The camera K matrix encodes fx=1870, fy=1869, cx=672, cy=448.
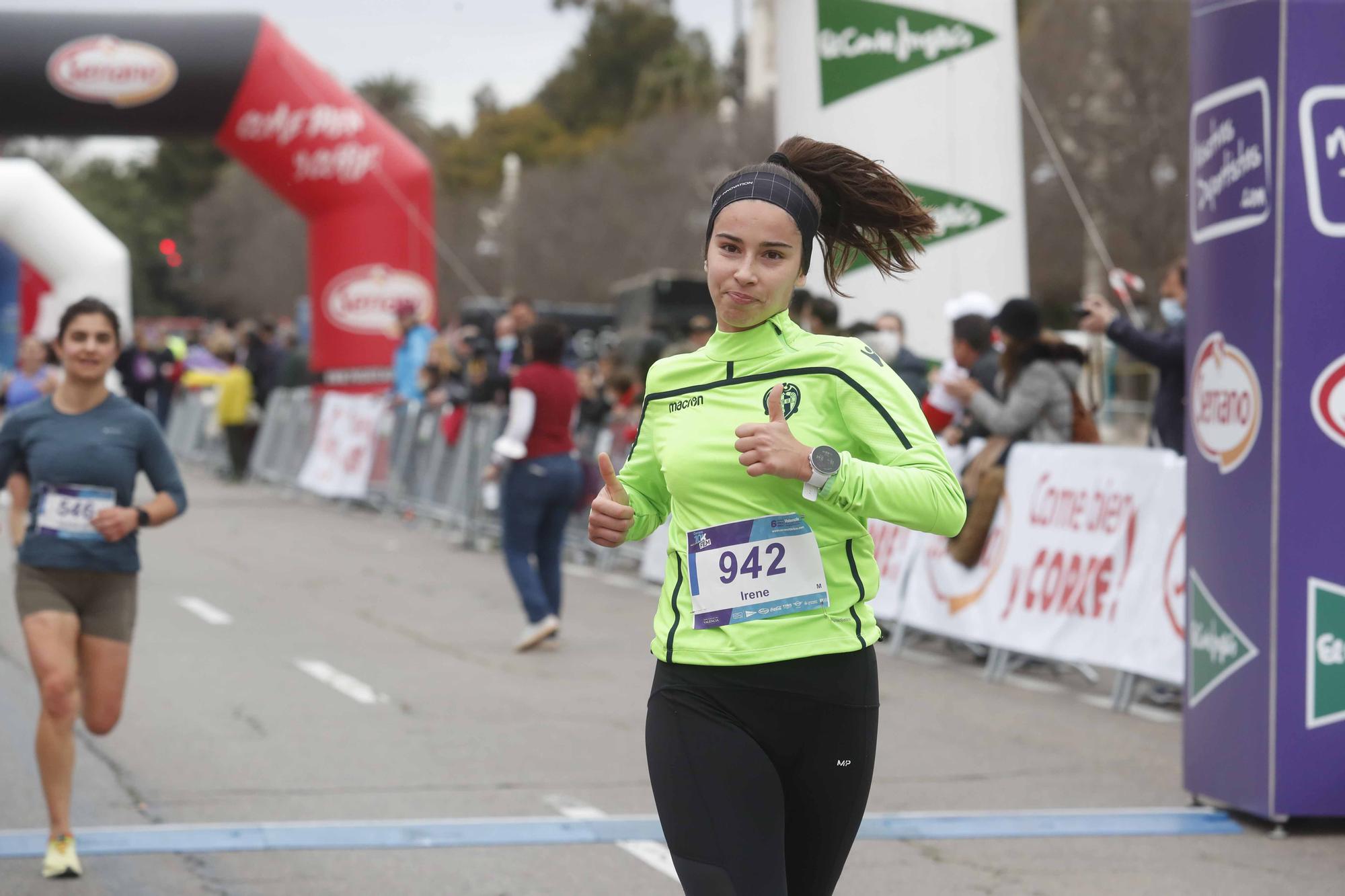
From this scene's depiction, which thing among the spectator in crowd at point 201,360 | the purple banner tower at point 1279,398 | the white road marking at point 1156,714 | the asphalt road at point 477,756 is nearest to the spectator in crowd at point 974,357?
the asphalt road at point 477,756

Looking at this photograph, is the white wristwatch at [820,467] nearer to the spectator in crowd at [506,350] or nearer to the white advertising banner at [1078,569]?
the white advertising banner at [1078,569]

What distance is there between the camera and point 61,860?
237 inches

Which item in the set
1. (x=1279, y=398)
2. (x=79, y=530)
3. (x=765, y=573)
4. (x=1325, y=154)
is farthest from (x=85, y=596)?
(x=1325, y=154)

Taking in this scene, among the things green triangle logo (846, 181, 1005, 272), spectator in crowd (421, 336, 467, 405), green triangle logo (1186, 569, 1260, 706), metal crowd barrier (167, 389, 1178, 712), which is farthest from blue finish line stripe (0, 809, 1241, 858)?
spectator in crowd (421, 336, 467, 405)

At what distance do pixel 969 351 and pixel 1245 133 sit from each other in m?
4.63

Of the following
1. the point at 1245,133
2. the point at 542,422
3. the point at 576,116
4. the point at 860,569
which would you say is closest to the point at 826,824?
the point at 860,569

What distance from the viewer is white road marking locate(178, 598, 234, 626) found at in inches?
493

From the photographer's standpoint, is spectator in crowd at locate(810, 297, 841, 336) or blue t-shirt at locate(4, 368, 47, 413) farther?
blue t-shirt at locate(4, 368, 47, 413)

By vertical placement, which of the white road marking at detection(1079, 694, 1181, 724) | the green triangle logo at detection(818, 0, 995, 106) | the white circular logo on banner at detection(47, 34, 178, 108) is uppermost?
the white circular logo on banner at detection(47, 34, 178, 108)

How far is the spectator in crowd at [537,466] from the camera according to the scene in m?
11.3

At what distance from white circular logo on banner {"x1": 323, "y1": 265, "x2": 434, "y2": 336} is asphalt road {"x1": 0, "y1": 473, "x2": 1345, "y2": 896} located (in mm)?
10525

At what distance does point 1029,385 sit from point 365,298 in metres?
15.2

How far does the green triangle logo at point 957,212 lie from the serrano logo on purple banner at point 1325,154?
7.44 meters

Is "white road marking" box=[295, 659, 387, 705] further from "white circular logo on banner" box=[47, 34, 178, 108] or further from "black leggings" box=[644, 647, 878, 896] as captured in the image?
"white circular logo on banner" box=[47, 34, 178, 108]
